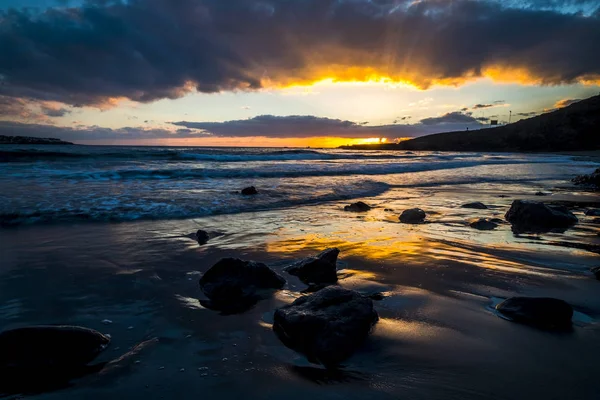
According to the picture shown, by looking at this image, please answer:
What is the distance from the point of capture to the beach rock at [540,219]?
5316 mm

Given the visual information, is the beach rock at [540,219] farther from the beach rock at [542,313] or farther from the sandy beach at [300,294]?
the beach rock at [542,313]

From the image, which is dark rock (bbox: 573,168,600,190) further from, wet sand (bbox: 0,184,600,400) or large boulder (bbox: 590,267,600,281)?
large boulder (bbox: 590,267,600,281)

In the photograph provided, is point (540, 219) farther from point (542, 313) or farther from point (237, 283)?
point (237, 283)

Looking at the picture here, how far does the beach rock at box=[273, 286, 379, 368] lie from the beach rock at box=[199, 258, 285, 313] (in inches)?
23.4

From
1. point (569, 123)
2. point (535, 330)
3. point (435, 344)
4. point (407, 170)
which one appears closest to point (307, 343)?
point (435, 344)

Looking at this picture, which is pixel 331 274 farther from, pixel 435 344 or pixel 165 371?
pixel 165 371

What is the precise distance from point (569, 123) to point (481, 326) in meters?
83.9

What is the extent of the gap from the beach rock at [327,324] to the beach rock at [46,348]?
1.13 meters

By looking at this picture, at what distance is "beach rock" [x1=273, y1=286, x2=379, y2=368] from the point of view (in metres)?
1.91

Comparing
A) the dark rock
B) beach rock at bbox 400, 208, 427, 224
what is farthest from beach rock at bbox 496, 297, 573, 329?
the dark rock

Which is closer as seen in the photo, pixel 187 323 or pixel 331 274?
pixel 187 323

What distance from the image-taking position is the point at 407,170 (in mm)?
20438

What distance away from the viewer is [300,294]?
2.88 meters

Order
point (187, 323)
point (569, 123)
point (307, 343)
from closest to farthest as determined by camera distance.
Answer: point (307, 343), point (187, 323), point (569, 123)
